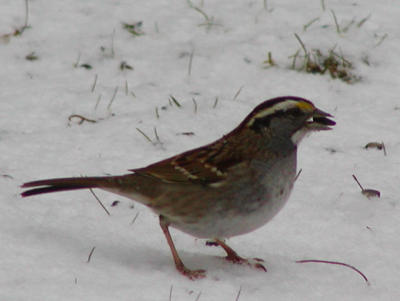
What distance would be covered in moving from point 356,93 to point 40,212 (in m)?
3.36

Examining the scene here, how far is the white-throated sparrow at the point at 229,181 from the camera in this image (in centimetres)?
465

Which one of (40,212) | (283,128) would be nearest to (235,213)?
(283,128)

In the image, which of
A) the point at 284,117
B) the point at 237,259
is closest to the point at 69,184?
the point at 237,259

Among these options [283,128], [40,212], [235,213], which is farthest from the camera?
[40,212]

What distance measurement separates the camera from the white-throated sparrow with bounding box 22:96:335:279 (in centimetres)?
465

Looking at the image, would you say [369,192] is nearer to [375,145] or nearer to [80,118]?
[375,145]

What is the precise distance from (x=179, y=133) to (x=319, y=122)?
1932 millimetres

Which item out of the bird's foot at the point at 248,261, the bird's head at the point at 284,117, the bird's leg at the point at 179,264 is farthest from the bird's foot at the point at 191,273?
the bird's head at the point at 284,117

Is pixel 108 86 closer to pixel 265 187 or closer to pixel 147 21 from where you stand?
pixel 147 21

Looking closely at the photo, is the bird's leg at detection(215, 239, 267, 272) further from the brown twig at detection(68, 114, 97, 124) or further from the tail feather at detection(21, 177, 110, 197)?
the brown twig at detection(68, 114, 97, 124)

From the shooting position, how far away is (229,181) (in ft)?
15.4

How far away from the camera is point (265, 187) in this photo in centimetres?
467

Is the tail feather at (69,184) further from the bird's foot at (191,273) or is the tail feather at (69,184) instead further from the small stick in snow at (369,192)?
the small stick in snow at (369,192)

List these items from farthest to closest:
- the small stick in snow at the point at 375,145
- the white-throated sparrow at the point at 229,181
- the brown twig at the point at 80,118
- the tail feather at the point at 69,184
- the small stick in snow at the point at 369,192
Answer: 1. the brown twig at the point at 80,118
2. the small stick in snow at the point at 375,145
3. the small stick in snow at the point at 369,192
4. the tail feather at the point at 69,184
5. the white-throated sparrow at the point at 229,181
